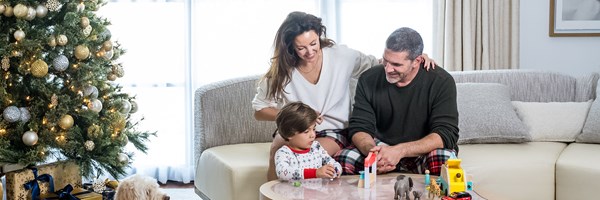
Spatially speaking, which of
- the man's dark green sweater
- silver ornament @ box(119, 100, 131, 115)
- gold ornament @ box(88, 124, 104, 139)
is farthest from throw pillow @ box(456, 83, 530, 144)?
gold ornament @ box(88, 124, 104, 139)

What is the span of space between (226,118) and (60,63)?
2.92 ft

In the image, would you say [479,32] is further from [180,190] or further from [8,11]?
[8,11]

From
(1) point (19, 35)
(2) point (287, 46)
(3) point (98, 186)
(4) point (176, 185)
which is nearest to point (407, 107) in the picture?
(2) point (287, 46)

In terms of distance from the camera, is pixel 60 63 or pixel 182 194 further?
pixel 182 194

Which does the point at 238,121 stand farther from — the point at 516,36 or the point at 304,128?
the point at 516,36

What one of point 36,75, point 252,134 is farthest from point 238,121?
point 36,75

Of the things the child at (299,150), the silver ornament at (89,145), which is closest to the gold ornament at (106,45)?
the silver ornament at (89,145)

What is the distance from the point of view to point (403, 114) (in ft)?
12.4

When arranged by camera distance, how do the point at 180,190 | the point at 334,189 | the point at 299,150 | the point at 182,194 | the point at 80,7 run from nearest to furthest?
the point at 334,189 → the point at 299,150 → the point at 80,7 → the point at 182,194 → the point at 180,190

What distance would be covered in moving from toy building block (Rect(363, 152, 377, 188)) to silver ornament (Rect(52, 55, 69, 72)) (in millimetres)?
1501

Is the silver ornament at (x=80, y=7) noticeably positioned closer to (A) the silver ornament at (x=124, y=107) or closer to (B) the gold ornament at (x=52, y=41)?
(B) the gold ornament at (x=52, y=41)

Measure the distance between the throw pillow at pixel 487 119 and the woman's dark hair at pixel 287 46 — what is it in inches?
34.4

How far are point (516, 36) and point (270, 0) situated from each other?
1525 mm

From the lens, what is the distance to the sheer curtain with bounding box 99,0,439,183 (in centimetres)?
561
